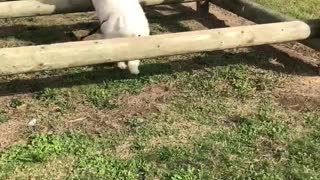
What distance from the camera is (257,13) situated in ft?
20.6

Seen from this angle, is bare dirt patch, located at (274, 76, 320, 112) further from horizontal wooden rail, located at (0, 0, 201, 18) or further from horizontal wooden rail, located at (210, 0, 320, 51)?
horizontal wooden rail, located at (0, 0, 201, 18)

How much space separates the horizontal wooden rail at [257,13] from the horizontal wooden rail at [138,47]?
0.64 ft

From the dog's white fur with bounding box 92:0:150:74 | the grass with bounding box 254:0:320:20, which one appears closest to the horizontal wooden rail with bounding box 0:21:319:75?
the dog's white fur with bounding box 92:0:150:74

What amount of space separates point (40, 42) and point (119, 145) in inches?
114

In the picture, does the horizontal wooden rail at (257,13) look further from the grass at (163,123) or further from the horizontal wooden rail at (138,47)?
the grass at (163,123)

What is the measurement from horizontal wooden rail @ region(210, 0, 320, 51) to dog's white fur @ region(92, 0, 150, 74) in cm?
153

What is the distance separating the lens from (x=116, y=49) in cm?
455

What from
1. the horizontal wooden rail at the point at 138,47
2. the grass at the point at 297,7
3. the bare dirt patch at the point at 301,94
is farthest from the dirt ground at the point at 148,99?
the grass at the point at 297,7

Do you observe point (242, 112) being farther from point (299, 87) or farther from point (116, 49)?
point (116, 49)

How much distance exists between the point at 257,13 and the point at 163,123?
8.28 ft

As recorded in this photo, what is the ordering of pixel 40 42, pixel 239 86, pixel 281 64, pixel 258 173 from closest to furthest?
pixel 258 173 → pixel 239 86 → pixel 281 64 → pixel 40 42

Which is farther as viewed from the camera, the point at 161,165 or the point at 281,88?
the point at 281,88

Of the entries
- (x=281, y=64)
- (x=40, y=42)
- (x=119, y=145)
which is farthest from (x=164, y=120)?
(x=40, y=42)

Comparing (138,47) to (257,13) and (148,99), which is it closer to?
(148,99)
